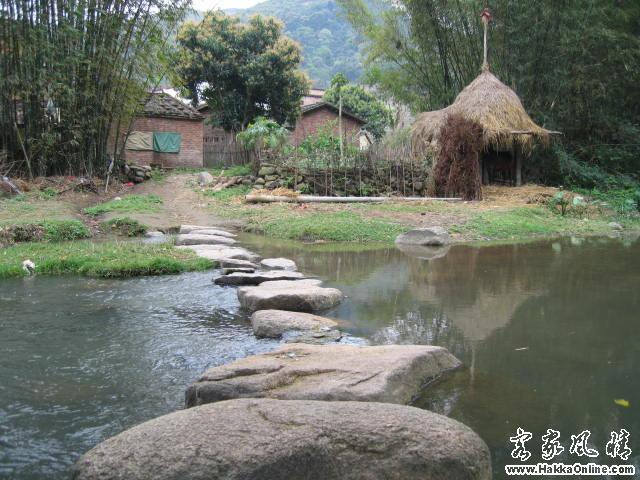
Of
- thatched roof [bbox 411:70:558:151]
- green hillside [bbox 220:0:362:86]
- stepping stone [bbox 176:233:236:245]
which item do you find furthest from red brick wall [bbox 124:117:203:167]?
green hillside [bbox 220:0:362:86]

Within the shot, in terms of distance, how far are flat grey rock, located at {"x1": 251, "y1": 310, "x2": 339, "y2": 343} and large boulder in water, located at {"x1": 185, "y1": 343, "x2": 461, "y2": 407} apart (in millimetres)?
847

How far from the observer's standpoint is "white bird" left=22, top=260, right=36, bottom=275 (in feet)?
22.0

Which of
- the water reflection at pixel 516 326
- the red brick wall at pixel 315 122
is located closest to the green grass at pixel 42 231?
the water reflection at pixel 516 326

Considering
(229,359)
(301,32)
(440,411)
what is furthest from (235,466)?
(301,32)

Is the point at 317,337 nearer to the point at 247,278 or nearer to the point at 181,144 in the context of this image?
the point at 247,278

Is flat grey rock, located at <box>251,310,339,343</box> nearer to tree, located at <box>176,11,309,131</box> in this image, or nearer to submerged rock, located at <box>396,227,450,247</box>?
submerged rock, located at <box>396,227,450,247</box>

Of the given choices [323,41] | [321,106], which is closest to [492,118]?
[321,106]

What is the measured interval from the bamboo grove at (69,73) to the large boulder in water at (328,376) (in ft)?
41.4

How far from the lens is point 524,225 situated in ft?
37.8

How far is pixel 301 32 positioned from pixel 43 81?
59224 millimetres

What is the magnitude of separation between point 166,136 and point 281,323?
62.9 ft

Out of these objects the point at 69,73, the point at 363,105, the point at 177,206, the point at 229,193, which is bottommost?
the point at 177,206

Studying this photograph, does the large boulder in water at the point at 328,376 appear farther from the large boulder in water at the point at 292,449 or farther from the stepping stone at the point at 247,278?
the stepping stone at the point at 247,278

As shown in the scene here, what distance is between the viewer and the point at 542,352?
4199mm
